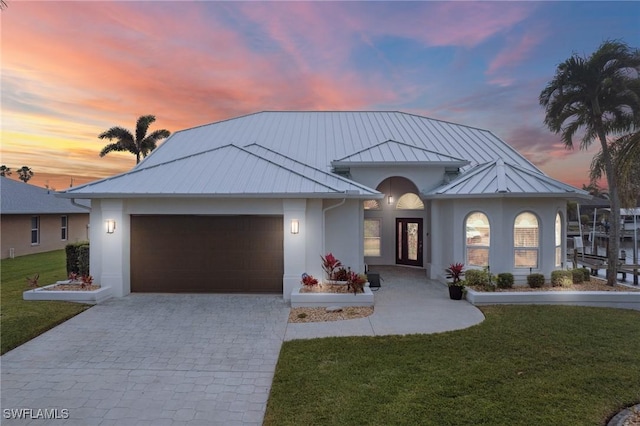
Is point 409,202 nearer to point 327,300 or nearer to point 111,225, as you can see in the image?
point 327,300

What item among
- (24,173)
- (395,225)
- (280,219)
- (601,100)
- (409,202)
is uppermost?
(24,173)

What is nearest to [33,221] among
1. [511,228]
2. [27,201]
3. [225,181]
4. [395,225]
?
[27,201]

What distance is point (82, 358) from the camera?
20.7 feet

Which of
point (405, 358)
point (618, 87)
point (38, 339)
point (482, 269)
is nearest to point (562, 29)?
point (618, 87)

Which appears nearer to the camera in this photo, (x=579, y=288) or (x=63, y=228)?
(x=579, y=288)

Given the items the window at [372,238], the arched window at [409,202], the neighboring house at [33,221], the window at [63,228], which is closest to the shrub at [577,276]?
the arched window at [409,202]

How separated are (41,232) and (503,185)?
27276mm

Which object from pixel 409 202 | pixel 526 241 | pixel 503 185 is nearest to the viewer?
pixel 503 185

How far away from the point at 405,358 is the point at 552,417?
231cm

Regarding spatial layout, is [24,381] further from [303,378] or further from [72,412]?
[303,378]

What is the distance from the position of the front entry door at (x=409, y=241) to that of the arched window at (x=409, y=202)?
0.62 m

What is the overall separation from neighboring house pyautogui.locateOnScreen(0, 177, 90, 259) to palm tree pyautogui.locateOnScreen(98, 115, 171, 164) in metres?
5.04

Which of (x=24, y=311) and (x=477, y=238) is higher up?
(x=477, y=238)

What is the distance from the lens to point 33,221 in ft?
69.3
